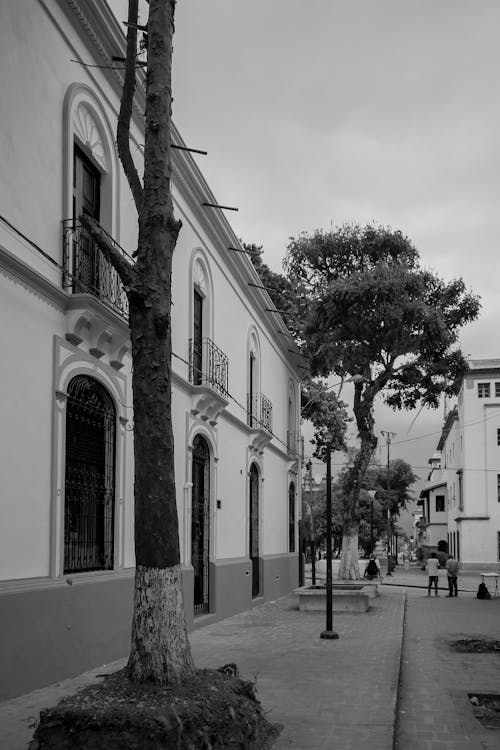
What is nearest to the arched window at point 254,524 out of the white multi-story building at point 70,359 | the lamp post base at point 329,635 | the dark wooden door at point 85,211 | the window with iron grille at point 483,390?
the white multi-story building at point 70,359

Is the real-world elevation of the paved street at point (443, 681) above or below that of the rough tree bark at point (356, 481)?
below

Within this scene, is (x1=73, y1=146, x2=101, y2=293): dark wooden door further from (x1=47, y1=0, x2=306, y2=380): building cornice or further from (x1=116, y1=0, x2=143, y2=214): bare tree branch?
(x1=116, y1=0, x2=143, y2=214): bare tree branch

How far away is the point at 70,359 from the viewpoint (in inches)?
388

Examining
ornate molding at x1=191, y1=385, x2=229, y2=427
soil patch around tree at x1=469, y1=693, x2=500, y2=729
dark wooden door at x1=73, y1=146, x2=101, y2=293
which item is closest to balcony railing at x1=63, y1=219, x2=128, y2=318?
dark wooden door at x1=73, y1=146, x2=101, y2=293

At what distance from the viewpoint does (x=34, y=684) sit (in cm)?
846

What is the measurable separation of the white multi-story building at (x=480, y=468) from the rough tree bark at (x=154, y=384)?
3846 cm

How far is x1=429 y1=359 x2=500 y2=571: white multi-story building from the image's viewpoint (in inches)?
1730

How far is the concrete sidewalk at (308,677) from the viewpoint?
7.04 meters

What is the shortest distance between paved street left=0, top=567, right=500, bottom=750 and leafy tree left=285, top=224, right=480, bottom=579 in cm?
771

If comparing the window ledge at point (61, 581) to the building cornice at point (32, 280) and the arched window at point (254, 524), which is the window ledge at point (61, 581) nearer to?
the building cornice at point (32, 280)

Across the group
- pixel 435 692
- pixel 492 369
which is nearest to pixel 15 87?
pixel 435 692

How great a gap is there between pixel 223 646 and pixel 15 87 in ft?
26.8

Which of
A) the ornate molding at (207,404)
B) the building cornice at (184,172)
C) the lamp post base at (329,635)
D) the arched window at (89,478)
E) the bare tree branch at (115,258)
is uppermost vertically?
the building cornice at (184,172)

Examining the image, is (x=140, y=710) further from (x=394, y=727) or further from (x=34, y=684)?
(x=34, y=684)
